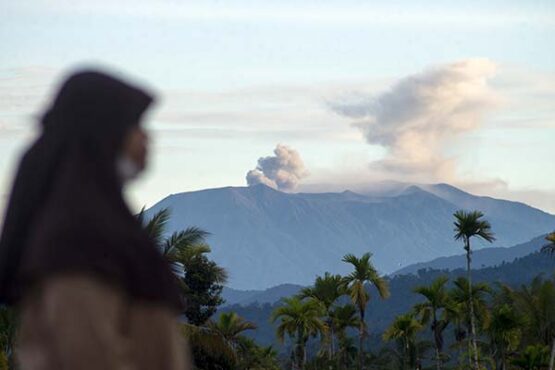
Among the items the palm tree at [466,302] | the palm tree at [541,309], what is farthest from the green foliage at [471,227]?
the palm tree at [541,309]

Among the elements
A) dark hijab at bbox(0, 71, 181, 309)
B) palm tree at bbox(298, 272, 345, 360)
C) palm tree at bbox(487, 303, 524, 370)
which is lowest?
palm tree at bbox(487, 303, 524, 370)

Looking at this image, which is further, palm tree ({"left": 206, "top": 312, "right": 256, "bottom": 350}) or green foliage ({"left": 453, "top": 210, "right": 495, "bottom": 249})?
green foliage ({"left": 453, "top": 210, "right": 495, "bottom": 249})

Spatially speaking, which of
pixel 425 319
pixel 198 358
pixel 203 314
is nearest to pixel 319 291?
pixel 425 319

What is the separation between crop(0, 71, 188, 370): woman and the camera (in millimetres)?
2564

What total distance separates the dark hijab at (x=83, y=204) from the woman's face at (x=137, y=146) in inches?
0.8

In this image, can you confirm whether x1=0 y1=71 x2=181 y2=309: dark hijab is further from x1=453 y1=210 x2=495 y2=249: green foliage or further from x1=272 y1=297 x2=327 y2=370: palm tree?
x1=453 y1=210 x2=495 y2=249: green foliage

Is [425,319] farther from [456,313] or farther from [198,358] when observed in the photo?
[198,358]

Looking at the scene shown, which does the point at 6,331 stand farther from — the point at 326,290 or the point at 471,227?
the point at 326,290

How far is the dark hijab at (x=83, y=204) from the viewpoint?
2.62 m

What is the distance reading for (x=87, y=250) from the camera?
8.53 feet

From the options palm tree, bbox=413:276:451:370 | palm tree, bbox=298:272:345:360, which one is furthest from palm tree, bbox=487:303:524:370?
palm tree, bbox=298:272:345:360

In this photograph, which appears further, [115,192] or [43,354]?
[115,192]

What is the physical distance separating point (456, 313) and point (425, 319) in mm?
1771

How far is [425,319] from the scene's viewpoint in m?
61.8
